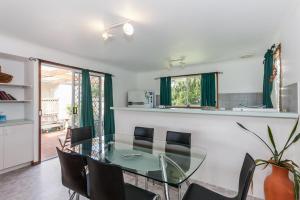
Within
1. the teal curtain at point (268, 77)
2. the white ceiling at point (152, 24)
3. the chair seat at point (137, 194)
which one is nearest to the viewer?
the chair seat at point (137, 194)

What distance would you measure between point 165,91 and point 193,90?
3.02ft

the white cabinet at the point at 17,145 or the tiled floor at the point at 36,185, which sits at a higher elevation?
the white cabinet at the point at 17,145

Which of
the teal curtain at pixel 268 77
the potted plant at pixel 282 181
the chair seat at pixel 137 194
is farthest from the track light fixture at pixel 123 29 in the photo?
the teal curtain at pixel 268 77

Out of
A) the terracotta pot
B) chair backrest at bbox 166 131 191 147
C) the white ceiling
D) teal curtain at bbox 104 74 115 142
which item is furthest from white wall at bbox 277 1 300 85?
teal curtain at bbox 104 74 115 142

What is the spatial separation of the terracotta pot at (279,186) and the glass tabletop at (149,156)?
0.67 meters

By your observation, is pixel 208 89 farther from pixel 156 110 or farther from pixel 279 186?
pixel 279 186

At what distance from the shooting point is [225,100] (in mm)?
4727

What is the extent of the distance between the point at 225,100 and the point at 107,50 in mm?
3411

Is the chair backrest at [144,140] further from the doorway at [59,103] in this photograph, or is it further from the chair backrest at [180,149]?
the doorway at [59,103]

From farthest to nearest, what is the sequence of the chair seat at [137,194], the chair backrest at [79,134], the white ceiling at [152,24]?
the chair backrest at [79,134], the white ceiling at [152,24], the chair seat at [137,194]

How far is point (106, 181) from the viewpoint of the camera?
4.16 ft

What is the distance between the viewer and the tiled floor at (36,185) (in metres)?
2.18

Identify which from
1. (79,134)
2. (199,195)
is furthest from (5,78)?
(199,195)

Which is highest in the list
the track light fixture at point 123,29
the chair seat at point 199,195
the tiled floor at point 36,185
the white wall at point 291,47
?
the track light fixture at point 123,29
